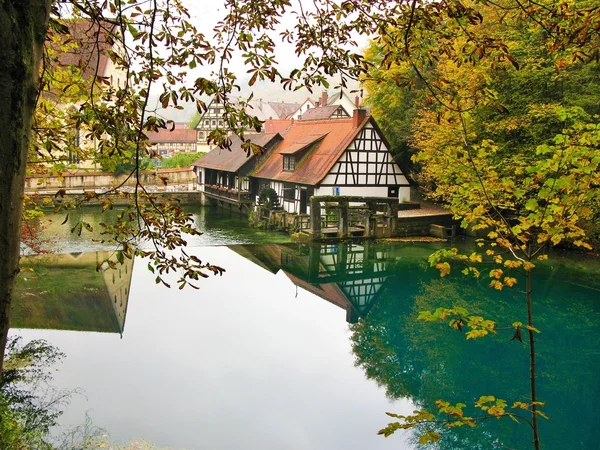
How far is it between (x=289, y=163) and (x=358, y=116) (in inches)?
173

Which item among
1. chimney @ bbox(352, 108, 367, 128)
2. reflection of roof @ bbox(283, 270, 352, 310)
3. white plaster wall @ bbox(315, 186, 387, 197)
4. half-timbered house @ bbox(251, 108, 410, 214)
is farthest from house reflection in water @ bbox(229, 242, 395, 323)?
chimney @ bbox(352, 108, 367, 128)

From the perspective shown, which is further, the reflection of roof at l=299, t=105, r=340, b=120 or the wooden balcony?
the reflection of roof at l=299, t=105, r=340, b=120

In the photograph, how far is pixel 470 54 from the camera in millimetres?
3424

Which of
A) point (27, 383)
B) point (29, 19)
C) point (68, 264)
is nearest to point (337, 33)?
point (29, 19)

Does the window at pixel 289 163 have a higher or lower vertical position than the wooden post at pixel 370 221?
higher

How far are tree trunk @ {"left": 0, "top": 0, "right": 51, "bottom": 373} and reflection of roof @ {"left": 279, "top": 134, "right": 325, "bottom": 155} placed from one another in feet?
81.8

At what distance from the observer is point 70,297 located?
44.1 feet

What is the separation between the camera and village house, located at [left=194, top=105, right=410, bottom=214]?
25.2m

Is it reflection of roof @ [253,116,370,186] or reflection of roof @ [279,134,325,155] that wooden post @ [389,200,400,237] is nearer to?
reflection of roof @ [253,116,370,186]

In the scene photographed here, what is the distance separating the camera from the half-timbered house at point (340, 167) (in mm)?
25172

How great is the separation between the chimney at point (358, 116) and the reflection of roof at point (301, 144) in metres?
2.35

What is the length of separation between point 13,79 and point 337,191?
23.3 m

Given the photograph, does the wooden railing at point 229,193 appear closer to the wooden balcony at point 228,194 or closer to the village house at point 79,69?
the wooden balcony at point 228,194

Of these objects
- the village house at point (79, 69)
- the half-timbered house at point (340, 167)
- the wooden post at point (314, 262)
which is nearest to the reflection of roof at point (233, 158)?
the half-timbered house at point (340, 167)
